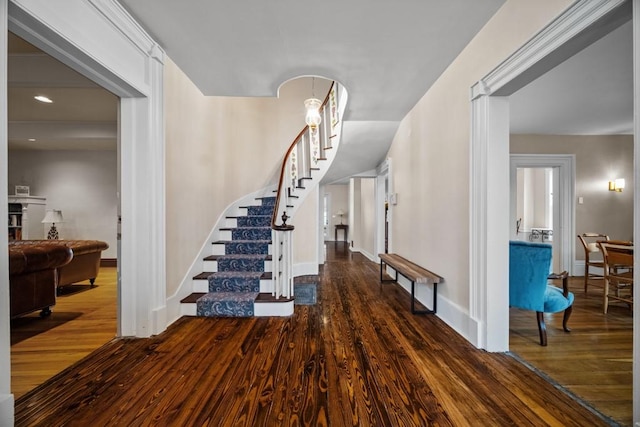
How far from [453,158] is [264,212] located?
10.5 feet

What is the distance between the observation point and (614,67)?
8.98ft

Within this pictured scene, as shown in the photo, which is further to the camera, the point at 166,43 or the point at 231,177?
the point at 231,177

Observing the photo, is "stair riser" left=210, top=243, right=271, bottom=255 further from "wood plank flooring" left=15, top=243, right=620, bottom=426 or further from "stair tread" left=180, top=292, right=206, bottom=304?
"wood plank flooring" left=15, top=243, right=620, bottom=426

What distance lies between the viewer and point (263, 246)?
12.7 feet

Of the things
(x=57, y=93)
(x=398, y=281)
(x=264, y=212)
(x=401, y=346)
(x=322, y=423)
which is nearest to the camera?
(x=322, y=423)

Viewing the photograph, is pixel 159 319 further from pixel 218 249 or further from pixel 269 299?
pixel 218 249

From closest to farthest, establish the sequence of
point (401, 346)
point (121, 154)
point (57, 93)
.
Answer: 1. point (401, 346)
2. point (121, 154)
3. point (57, 93)

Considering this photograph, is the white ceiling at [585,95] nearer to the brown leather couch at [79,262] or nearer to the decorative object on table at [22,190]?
the brown leather couch at [79,262]

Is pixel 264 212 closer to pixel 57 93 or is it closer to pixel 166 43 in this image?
pixel 166 43

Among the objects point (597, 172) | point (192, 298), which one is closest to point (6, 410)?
point (192, 298)

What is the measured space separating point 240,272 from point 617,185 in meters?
6.74

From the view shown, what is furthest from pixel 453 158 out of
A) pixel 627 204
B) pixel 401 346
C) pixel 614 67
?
pixel 627 204

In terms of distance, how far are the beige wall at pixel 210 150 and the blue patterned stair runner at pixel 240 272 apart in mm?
371

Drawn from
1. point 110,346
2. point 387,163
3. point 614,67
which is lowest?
point 110,346
